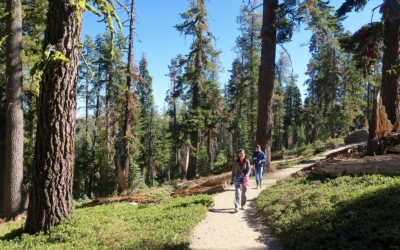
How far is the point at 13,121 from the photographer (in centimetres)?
1057

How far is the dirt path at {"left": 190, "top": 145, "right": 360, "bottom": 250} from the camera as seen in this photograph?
5795 mm

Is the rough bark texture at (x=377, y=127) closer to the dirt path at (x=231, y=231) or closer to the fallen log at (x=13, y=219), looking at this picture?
the dirt path at (x=231, y=231)

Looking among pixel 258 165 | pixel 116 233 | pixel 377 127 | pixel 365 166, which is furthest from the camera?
pixel 258 165

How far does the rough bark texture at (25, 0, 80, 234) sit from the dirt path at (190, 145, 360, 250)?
298 cm

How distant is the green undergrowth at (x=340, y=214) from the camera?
444cm

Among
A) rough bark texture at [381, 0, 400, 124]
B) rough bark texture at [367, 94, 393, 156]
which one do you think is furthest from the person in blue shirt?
rough bark texture at [381, 0, 400, 124]

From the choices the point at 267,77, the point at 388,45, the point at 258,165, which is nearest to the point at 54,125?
the point at 258,165

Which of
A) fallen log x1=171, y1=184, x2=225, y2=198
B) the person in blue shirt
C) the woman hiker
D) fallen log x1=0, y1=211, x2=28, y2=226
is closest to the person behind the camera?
the woman hiker

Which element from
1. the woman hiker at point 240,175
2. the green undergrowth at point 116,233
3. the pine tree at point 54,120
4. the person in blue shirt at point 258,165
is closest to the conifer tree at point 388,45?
the person in blue shirt at point 258,165

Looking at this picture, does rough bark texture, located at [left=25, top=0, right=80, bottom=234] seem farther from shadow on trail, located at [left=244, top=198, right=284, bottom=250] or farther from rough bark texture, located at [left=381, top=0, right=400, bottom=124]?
rough bark texture, located at [left=381, top=0, right=400, bottom=124]

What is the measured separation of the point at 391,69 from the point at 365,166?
4.32 metres

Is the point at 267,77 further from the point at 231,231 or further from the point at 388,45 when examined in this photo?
the point at 231,231

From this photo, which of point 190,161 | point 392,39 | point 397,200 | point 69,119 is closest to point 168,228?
point 69,119

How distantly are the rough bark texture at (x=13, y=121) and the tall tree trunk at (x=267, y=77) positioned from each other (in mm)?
10032
